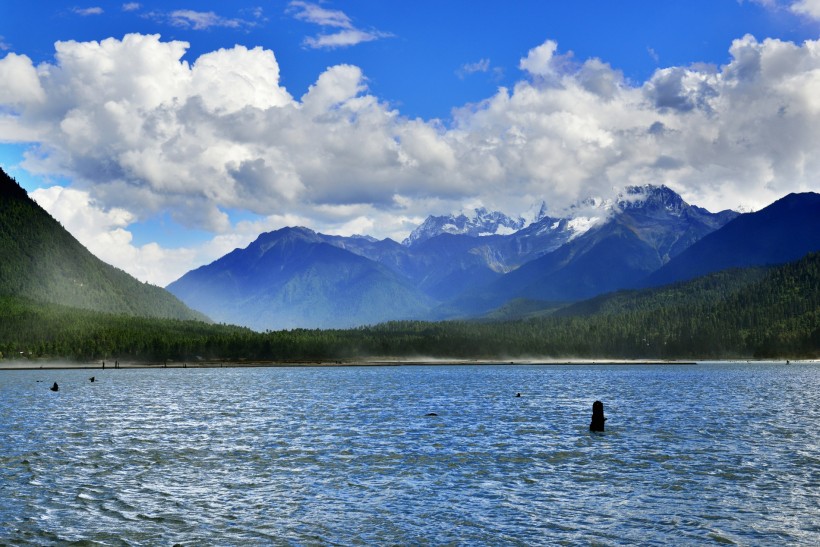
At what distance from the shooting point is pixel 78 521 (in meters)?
40.8

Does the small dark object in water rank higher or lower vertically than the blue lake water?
higher

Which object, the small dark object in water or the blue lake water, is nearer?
the blue lake water

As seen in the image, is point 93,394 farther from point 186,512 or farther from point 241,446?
point 186,512

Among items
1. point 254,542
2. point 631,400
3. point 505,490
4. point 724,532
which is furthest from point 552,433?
point 631,400

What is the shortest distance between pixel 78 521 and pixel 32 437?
143 ft

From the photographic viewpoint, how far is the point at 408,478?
5469 centimetres

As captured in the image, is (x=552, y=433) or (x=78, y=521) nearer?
(x=78, y=521)

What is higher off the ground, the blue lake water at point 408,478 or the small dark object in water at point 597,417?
the small dark object in water at point 597,417

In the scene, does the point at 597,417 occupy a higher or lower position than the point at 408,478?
higher

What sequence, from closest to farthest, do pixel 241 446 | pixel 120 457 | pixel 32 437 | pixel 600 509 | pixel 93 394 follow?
pixel 600 509, pixel 120 457, pixel 241 446, pixel 32 437, pixel 93 394

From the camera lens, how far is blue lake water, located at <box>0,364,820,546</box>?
3903cm

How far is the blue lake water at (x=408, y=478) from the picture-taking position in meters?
39.0

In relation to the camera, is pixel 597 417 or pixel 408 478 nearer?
pixel 408 478

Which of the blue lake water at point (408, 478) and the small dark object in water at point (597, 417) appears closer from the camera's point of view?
the blue lake water at point (408, 478)
